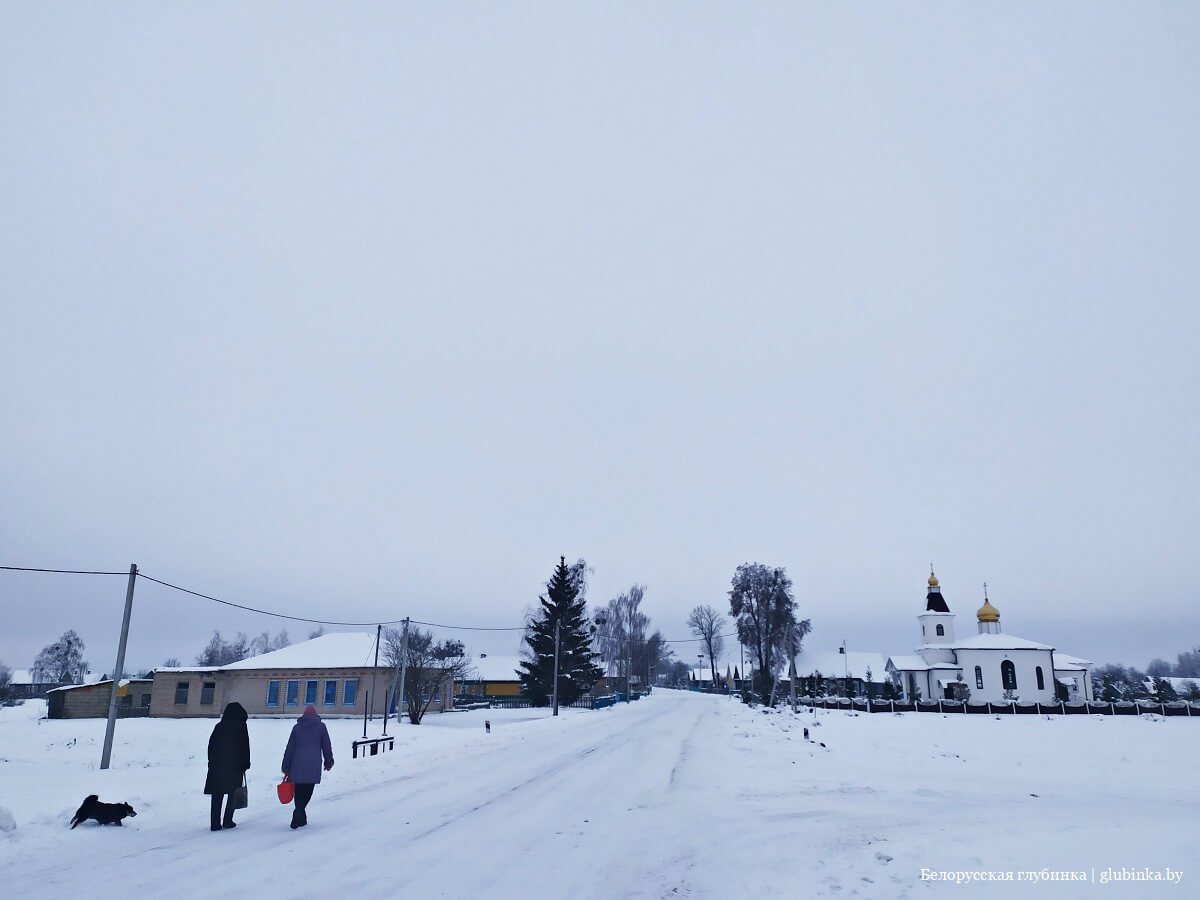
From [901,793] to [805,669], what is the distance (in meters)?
79.7

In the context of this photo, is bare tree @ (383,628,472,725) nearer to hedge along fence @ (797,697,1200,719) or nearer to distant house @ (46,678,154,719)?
distant house @ (46,678,154,719)

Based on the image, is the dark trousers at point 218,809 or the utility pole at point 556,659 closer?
the dark trousers at point 218,809

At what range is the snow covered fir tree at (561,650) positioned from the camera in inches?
2216

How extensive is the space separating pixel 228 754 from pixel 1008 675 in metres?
71.9

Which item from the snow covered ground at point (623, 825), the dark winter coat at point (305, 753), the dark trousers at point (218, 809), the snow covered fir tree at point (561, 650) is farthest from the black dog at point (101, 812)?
the snow covered fir tree at point (561, 650)

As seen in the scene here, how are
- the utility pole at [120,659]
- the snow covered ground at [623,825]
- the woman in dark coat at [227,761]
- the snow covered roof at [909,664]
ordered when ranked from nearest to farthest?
the snow covered ground at [623,825], the woman in dark coat at [227,761], the utility pole at [120,659], the snow covered roof at [909,664]

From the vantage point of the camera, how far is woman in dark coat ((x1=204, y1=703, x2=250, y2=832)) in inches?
440

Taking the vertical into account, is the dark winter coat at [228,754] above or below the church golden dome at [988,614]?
below

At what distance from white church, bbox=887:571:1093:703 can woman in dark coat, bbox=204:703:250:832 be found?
63.1 meters

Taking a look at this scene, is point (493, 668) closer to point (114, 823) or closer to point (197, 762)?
point (197, 762)

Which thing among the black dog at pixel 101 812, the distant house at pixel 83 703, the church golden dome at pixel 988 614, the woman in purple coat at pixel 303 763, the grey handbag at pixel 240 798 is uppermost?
the church golden dome at pixel 988 614

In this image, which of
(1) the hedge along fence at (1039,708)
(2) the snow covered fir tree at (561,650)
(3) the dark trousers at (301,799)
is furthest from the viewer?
(2) the snow covered fir tree at (561,650)

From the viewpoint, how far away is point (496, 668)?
87562 millimetres

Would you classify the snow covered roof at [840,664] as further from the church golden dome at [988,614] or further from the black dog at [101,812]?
the black dog at [101,812]
